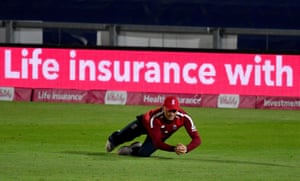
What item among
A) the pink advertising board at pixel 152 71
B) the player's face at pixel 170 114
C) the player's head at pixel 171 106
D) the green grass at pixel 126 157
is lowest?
the green grass at pixel 126 157

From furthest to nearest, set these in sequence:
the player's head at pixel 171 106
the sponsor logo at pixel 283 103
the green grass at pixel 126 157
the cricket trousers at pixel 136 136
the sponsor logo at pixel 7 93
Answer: the sponsor logo at pixel 7 93 < the sponsor logo at pixel 283 103 < the cricket trousers at pixel 136 136 < the player's head at pixel 171 106 < the green grass at pixel 126 157

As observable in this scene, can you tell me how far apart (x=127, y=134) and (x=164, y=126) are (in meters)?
0.84

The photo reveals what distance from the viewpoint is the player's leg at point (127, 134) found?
17.3m

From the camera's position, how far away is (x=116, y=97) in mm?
29641

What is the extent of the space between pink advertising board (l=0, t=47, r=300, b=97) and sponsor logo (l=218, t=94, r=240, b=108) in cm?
18

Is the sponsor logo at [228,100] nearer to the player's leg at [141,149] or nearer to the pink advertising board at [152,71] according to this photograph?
the pink advertising board at [152,71]

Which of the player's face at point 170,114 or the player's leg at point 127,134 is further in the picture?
the player's leg at point 127,134

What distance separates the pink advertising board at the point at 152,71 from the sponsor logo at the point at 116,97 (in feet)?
0.60

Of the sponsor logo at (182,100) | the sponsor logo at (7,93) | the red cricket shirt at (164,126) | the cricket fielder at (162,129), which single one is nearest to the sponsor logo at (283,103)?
the sponsor logo at (182,100)

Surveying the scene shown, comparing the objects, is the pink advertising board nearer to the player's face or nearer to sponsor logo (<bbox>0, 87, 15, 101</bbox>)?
sponsor logo (<bbox>0, 87, 15, 101</bbox>)

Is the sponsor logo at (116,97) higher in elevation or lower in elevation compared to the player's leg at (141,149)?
higher

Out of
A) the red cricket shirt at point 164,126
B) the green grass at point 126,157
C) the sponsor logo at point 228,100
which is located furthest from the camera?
the sponsor logo at point 228,100

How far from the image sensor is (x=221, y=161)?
17266 millimetres

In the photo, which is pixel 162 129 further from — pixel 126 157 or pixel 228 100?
pixel 228 100
